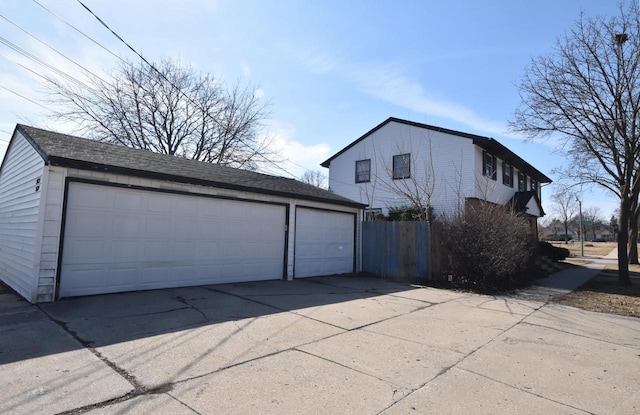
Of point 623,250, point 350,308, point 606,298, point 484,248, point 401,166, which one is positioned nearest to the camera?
point 350,308

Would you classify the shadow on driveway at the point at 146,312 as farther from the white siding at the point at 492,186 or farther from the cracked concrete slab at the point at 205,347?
the white siding at the point at 492,186

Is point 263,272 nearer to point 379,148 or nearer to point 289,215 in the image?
point 289,215

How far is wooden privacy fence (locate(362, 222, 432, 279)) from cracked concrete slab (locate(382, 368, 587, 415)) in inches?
301

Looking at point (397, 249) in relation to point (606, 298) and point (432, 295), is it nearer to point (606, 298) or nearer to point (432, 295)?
point (432, 295)

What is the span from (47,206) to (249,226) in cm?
444

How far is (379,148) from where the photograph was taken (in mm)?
19219

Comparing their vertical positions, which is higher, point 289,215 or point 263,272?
point 289,215

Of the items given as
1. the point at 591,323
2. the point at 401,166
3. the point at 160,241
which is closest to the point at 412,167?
the point at 401,166

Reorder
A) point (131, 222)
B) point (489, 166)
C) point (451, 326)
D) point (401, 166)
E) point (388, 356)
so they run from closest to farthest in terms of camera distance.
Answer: point (388, 356) → point (451, 326) → point (131, 222) → point (489, 166) → point (401, 166)

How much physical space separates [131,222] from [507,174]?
19485mm

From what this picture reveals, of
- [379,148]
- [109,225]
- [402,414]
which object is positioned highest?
[379,148]

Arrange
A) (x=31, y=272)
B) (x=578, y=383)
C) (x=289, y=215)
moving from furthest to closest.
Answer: (x=289, y=215)
(x=31, y=272)
(x=578, y=383)

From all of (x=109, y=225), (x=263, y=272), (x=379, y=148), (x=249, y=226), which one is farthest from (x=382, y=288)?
(x=379, y=148)

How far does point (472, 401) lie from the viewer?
3.14 meters
